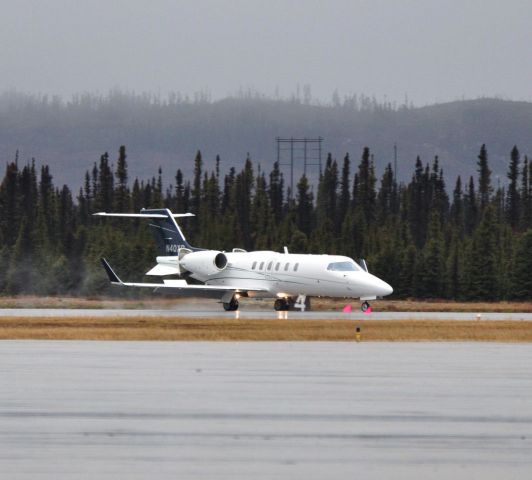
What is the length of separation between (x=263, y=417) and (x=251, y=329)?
2553 cm

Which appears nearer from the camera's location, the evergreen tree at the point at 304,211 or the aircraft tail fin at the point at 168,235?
the aircraft tail fin at the point at 168,235

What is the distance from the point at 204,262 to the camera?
64.5 metres

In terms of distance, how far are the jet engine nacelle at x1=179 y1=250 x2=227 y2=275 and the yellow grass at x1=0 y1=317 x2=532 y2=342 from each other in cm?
1348

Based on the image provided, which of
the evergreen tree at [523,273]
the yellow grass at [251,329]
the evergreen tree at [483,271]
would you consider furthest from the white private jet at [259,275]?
the evergreen tree at [483,271]

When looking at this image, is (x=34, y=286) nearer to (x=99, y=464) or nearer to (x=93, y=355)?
(x=93, y=355)

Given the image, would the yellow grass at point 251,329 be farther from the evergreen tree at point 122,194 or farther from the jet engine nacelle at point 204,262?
the evergreen tree at point 122,194

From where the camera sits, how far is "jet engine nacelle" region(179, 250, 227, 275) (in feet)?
210

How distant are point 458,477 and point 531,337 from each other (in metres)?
26.9

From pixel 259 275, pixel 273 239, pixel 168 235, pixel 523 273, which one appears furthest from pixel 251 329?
pixel 273 239

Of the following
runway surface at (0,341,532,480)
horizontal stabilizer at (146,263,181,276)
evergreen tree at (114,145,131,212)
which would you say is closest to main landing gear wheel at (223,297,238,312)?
horizontal stabilizer at (146,263,181,276)

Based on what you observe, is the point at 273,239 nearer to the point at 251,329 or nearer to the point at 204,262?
the point at 204,262

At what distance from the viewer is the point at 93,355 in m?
28.2

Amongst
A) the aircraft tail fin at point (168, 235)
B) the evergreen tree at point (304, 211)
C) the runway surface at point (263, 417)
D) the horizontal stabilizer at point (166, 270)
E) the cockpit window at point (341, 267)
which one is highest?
the evergreen tree at point (304, 211)

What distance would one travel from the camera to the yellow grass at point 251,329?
37.2 m
